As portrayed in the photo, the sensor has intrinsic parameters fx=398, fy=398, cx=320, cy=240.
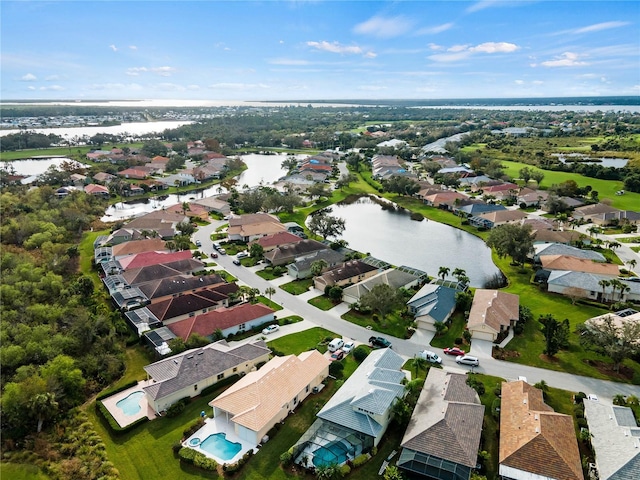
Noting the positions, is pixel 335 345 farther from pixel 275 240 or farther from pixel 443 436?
pixel 275 240

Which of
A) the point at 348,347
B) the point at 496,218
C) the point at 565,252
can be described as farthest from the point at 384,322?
the point at 496,218

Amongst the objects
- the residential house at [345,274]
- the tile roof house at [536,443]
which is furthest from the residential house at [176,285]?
the tile roof house at [536,443]

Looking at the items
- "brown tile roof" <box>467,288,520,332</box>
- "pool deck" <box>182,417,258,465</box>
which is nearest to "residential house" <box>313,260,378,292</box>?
"brown tile roof" <box>467,288,520,332</box>

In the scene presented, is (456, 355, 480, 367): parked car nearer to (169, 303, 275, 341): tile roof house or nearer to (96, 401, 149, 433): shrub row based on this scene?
(169, 303, 275, 341): tile roof house

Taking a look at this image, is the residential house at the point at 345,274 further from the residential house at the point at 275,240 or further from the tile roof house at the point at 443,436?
the tile roof house at the point at 443,436

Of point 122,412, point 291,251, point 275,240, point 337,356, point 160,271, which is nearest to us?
point 122,412

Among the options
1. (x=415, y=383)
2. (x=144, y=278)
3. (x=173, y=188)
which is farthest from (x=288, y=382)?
(x=173, y=188)

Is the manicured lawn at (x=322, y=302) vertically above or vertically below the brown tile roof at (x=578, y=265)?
below
